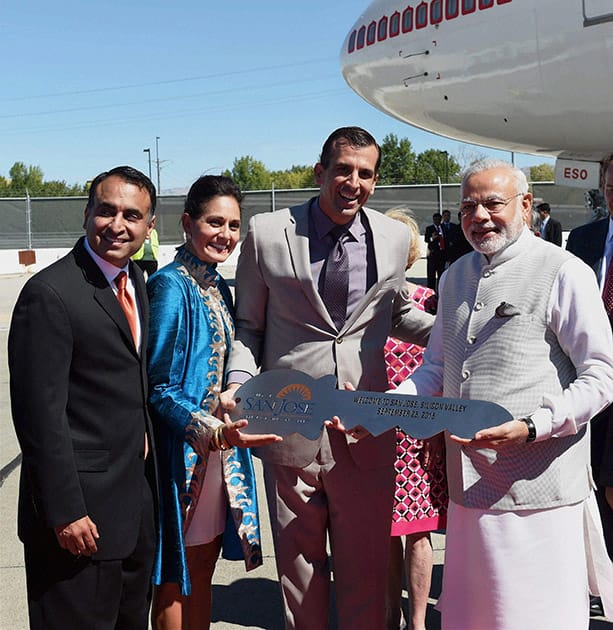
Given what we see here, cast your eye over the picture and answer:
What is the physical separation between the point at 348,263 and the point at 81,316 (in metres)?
0.99

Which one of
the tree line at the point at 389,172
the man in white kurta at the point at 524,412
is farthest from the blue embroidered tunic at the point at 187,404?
the tree line at the point at 389,172

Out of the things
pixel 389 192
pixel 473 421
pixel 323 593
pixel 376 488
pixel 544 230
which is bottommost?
pixel 323 593

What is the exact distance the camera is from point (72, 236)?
27.3 m

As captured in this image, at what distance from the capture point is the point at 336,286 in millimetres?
2861

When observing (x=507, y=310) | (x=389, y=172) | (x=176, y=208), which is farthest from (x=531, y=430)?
(x=389, y=172)

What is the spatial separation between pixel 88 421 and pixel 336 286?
979 millimetres

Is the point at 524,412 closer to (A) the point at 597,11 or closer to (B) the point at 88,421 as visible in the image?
(B) the point at 88,421

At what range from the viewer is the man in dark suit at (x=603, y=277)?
3.23 metres

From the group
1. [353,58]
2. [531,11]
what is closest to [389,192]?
[353,58]

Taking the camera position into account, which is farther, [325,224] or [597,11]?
[597,11]

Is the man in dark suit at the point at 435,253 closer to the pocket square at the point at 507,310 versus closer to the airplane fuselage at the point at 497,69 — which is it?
the airplane fuselage at the point at 497,69

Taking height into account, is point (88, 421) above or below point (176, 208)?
below

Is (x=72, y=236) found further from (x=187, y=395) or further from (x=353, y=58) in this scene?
(x=187, y=395)

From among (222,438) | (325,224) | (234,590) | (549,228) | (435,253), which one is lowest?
(234,590)
